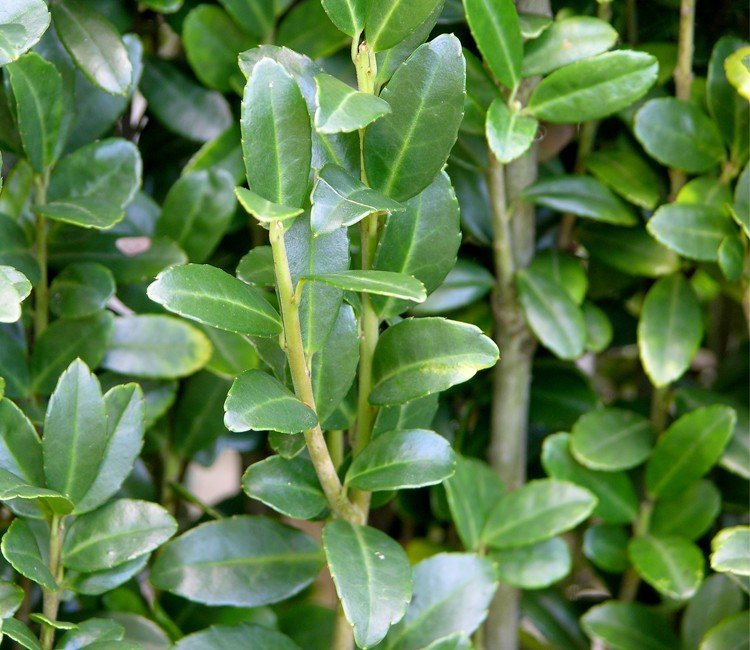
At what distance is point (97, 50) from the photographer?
59cm

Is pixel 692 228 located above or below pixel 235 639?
above

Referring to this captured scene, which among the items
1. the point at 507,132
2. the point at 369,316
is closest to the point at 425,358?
the point at 369,316

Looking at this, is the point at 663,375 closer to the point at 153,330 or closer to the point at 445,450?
the point at 445,450

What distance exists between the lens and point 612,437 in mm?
729

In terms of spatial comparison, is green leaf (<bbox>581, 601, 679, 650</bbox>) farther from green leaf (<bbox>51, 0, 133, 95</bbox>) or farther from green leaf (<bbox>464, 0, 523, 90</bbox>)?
green leaf (<bbox>51, 0, 133, 95</bbox>)

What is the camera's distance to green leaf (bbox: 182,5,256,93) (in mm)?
660

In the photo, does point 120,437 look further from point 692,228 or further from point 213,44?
point 692,228

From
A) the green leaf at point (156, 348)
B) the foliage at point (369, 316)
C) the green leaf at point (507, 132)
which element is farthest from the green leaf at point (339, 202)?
the green leaf at point (156, 348)

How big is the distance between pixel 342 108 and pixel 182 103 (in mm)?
341

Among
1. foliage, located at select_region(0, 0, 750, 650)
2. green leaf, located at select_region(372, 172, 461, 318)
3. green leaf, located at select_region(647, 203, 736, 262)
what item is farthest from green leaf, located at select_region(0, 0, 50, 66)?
green leaf, located at select_region(647, 203, 736, 262)

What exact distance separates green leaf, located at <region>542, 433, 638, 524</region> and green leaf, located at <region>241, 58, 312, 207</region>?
0.36 meters

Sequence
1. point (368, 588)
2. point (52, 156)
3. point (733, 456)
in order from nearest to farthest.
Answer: point (368, 588) < point (52, 156) < point (733, 456)

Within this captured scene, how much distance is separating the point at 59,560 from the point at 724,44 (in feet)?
1.90

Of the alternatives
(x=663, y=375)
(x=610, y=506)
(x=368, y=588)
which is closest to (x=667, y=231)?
(x=663, y=375)
